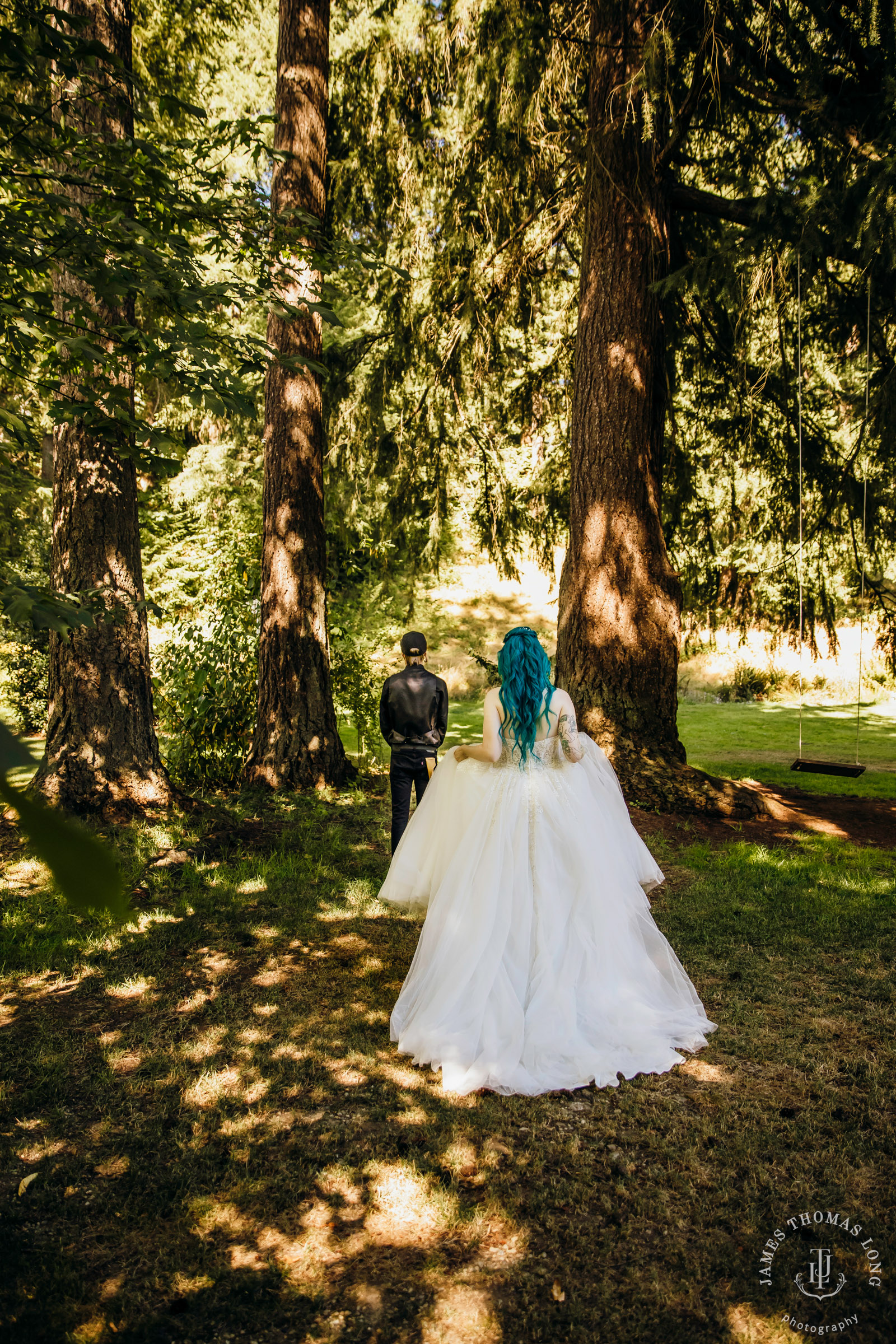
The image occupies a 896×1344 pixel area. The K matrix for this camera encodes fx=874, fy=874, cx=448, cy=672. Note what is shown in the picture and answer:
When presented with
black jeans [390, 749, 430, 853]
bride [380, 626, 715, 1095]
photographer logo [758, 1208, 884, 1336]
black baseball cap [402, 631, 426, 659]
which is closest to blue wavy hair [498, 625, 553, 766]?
bride [380, 626, 715, 1095]

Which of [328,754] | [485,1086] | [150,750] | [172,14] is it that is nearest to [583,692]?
[328,754]

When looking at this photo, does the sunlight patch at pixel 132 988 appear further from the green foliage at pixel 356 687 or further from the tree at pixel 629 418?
the green foliage at pixel 356 687

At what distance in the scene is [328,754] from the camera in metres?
9.92

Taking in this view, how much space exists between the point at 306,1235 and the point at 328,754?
708cm

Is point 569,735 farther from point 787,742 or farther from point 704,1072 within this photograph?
point 787,742

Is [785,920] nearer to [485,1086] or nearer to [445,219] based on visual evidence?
[485,1086]

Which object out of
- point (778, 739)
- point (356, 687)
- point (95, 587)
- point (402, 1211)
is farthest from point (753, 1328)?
point (778, 739)

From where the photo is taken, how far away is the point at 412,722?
6508 millimetres

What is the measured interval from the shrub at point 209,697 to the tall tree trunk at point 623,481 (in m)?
3.81

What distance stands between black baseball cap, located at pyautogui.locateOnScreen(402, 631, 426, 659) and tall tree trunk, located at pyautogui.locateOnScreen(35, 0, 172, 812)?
250cm

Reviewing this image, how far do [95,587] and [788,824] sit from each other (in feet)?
Result: 22.8

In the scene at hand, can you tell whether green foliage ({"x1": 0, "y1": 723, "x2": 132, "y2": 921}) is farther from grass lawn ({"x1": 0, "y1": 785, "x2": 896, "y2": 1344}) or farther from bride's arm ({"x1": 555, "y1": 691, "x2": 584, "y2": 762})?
bride's arm ({"x1": 555, "y1": 691, "x2": 584, "y2": 762})

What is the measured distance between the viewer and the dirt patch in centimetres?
817

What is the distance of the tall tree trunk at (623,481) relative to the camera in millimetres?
8906
